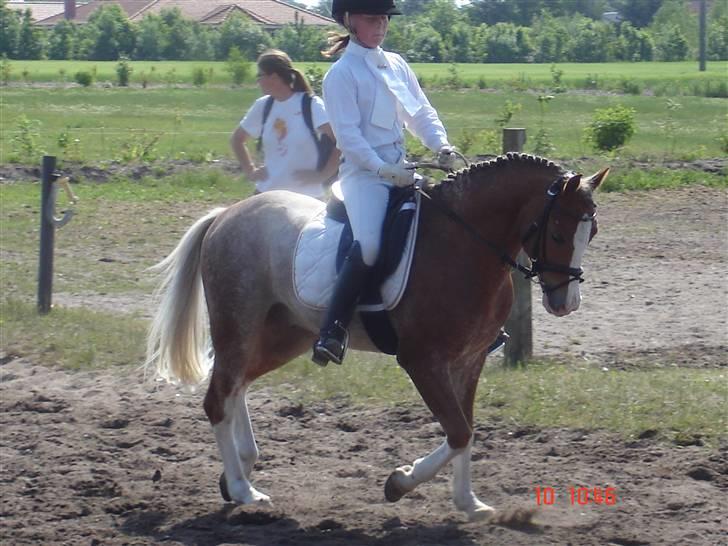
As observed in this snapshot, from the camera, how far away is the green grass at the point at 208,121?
23.6 meters

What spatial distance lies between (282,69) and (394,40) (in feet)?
191

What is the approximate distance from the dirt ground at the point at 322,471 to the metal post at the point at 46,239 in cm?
139

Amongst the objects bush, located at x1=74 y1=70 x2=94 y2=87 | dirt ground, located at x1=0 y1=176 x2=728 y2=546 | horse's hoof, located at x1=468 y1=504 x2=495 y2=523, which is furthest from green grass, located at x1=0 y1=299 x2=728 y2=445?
bush, located at x1=74 y1=70 x2=94 y2=87

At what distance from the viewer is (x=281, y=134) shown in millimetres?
8789

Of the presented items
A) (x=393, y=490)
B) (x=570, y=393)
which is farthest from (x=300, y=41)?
(x=393, y=490)

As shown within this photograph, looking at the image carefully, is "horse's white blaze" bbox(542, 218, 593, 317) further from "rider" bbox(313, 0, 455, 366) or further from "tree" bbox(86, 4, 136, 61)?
"tree" bbox(86, 4, 136, 61)

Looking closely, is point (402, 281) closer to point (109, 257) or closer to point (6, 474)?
point (6, 474)

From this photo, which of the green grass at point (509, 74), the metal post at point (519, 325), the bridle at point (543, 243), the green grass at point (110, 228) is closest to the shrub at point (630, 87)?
the green grass at point (509, 74)

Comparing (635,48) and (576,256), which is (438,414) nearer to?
(576,256)

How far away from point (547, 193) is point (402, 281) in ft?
2.79

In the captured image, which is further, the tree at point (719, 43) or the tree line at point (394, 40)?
the tree at point (719, 43)

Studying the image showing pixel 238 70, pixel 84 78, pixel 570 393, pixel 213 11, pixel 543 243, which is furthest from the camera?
pixel 213 11

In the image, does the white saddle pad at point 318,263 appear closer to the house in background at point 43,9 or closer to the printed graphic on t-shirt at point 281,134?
the printed graphic on t-shirt at point 281,134
